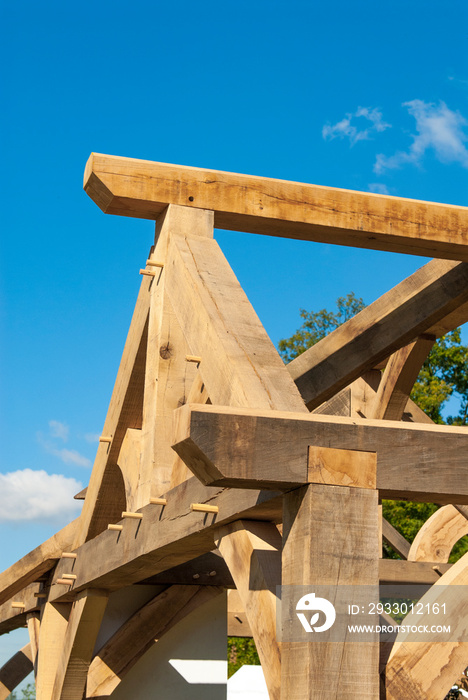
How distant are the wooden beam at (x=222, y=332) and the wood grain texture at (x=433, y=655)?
93 cm

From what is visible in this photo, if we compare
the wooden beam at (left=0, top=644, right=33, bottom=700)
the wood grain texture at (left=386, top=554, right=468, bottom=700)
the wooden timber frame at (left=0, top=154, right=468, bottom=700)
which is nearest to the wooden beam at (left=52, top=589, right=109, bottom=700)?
the wooden timber frame at (left=0, top=154, right=468, bottom=700)

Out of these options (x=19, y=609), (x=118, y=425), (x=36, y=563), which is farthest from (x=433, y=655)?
(x=19, y=609)

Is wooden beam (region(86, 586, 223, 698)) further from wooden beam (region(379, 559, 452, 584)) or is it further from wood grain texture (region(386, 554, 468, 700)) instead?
wood grain texture (region(386, 554, 468, 700))

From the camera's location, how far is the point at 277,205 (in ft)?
14.1

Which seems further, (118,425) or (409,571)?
(409,571)

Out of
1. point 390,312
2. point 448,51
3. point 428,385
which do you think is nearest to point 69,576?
point 390,312

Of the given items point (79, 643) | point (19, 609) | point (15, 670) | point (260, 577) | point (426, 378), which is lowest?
point (260, 577)

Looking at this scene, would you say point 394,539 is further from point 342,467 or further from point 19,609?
point 342,467

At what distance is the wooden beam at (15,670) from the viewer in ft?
33.7

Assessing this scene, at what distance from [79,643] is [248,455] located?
4.11 metres

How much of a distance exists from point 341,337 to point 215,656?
314 cm

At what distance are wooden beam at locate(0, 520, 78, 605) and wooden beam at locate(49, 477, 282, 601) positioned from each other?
561mm

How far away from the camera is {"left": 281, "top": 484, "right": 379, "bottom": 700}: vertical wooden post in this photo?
8.50 feet

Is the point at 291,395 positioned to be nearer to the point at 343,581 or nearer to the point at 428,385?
the point at 343,581
